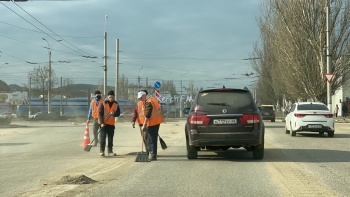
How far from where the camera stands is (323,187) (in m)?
8.05

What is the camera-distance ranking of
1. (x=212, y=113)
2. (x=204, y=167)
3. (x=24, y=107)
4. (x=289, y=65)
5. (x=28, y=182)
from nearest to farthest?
(x=28, y=182)
(x=204, y=167)
(x=212, y=113)
(x=289, y=65)
(x=24, y=107)

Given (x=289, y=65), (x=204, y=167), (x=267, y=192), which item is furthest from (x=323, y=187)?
(x=289, y=65)

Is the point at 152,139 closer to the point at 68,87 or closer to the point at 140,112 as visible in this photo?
the point at 140,112

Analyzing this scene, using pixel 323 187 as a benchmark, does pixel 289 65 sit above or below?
above

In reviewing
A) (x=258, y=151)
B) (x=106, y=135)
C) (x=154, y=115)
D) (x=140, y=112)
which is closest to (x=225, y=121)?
(x=258, y=151)

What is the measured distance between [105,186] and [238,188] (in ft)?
7.59

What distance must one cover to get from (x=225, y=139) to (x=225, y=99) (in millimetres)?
1029

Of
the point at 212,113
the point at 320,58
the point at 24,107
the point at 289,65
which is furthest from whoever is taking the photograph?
the point at 24,107

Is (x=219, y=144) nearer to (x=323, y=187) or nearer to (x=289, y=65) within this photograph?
(x=323, y=187)

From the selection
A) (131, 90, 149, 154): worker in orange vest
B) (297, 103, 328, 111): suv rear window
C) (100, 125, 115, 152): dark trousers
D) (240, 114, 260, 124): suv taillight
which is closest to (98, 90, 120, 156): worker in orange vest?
(100, 125, 115, 152): dark trousers

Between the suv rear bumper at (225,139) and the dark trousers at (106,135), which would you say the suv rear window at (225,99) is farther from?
the dark trousers at (106,135)

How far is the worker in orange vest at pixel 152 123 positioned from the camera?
11820 mm

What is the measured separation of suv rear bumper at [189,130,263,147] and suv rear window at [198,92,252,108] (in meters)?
0.74

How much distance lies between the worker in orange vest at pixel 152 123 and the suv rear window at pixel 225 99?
1.20 m
